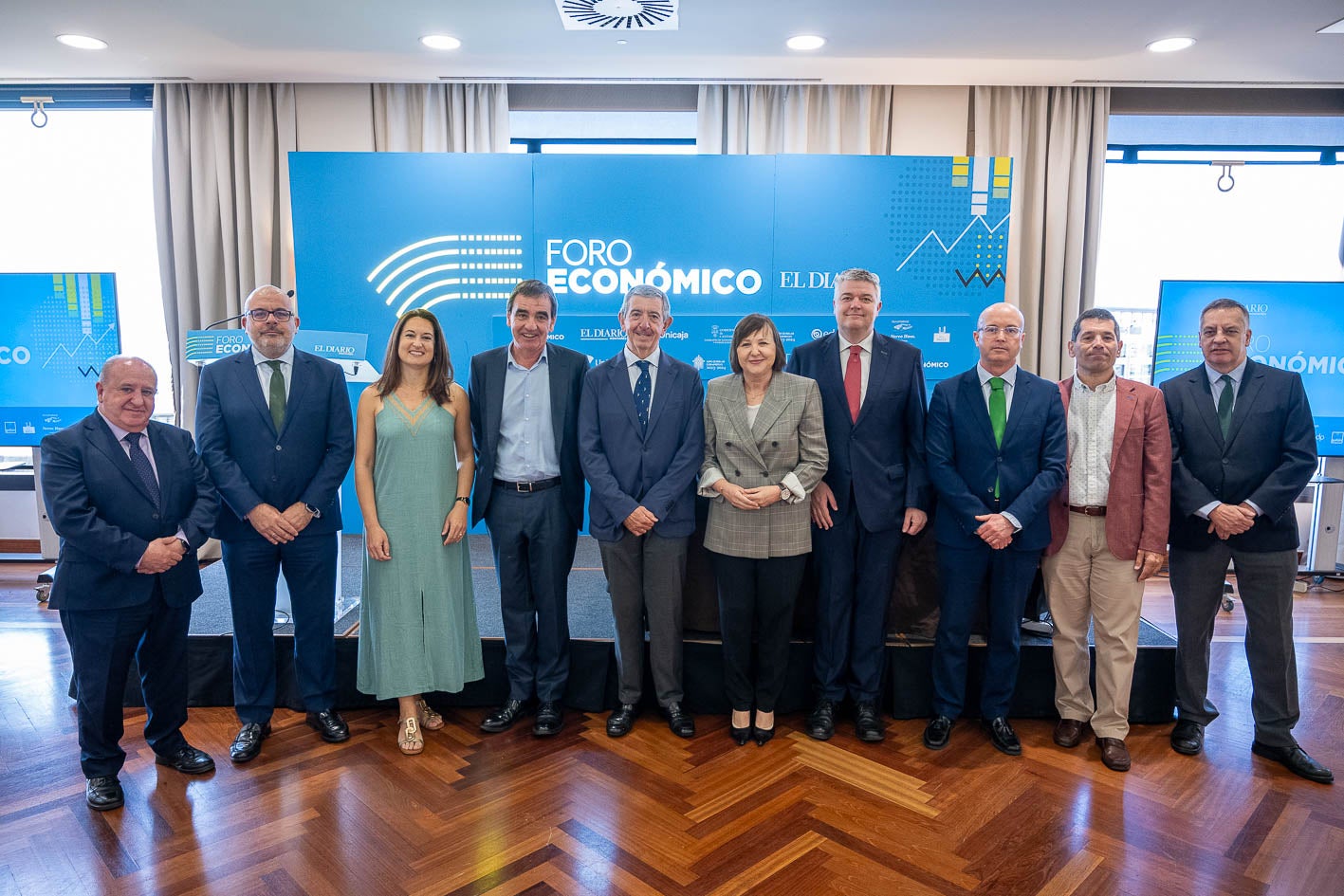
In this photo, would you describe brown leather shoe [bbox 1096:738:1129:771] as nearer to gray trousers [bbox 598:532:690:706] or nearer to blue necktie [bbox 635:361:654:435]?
gray trousers [bbox 598:532:690:706]

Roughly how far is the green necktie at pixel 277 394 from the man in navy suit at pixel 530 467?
2.17 ft

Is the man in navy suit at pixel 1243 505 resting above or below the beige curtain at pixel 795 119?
below

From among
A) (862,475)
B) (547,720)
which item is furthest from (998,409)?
(547,720)

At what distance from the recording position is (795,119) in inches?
216

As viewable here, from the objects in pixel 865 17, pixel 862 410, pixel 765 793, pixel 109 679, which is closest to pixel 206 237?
pixel 109 679

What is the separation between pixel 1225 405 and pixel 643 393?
2085 millimetres

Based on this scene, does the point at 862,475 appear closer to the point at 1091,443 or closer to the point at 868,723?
the point at 1091,443

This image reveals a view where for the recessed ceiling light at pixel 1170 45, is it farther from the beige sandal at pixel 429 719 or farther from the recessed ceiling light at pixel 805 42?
the beige sandal at pixel 429 719

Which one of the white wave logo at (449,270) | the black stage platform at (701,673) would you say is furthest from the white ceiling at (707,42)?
the black stage platform at (701,673)

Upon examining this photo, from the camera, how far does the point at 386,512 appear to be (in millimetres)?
2814

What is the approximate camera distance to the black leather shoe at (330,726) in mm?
Answer: 2965

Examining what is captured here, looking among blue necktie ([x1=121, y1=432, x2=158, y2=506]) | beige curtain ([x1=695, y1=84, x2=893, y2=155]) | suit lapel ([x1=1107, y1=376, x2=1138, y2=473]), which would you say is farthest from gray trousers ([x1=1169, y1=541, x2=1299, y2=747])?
beige curtain ([x1=695, y1=84, x2=893, y2=155])

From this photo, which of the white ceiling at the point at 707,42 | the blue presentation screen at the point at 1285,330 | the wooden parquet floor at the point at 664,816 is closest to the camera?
the wooden parquet floor at the point at 664,816

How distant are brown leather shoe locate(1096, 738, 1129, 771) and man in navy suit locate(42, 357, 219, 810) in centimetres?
319
